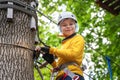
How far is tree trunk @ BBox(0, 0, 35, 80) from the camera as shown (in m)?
3.02

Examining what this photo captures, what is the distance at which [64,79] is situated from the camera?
10.9 feet

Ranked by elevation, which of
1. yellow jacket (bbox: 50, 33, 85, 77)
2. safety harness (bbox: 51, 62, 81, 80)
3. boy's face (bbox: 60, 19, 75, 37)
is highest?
boy's face (bbox: 60, 19, 75, 37)

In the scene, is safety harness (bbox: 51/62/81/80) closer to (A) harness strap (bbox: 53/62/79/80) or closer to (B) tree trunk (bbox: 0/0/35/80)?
(A) harness strap (bbox: 53/62/79/80)

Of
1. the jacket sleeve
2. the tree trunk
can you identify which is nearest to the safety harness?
the jacket sleeve

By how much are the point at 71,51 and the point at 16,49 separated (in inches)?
24.8

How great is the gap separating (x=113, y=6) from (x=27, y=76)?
522 cm

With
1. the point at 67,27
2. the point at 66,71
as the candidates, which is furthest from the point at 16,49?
the point at 67,27

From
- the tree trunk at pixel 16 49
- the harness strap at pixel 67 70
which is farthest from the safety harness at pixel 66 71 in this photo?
the tree trunk at pixel 16 49

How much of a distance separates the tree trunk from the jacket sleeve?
310 mm

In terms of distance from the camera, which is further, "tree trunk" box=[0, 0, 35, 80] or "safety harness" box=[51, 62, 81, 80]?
"safety harness" box=[51, 62, 81, 80]

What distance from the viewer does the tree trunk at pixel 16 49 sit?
3018mm

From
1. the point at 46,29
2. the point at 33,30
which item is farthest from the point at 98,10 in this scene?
the point at 33,30

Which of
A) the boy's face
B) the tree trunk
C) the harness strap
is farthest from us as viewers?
the boy's face

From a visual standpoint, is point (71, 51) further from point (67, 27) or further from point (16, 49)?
point (16, 49)
